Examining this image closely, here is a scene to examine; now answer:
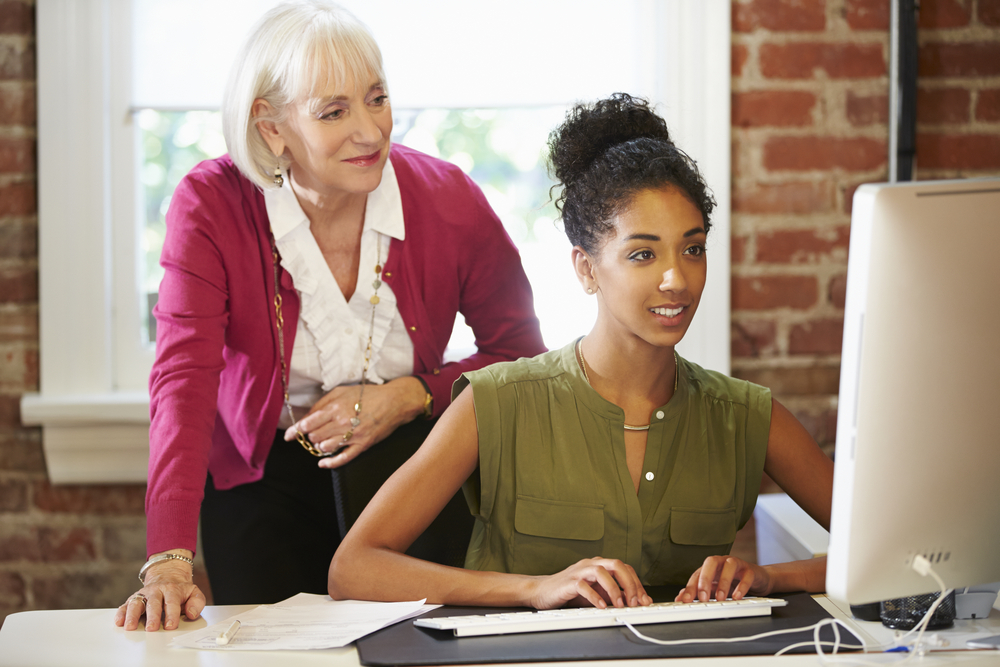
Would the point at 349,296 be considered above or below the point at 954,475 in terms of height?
above

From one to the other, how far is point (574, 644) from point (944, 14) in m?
1.61

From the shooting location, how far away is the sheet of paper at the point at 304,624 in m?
0.89

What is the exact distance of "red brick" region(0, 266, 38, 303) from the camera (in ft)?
5.95

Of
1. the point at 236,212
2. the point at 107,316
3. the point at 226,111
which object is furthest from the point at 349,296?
the point at 107,316

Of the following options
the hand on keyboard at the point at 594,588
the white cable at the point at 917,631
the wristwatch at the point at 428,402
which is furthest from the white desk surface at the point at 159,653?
the wristwatch at the point at 428,402

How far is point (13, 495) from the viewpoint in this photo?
1866 millimetres

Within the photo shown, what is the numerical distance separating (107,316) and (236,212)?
2.04ft

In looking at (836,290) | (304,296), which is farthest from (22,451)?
(836,290)

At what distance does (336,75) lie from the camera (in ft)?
4.26

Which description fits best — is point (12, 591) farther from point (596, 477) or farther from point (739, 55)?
point (739, 55)

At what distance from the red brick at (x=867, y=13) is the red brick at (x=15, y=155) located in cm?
170

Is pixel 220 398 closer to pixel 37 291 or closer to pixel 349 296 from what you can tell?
pixel 349 296

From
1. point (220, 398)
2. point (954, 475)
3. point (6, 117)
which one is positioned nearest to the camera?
point (954, 475)

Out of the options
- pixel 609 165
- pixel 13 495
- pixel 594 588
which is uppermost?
pixel 609 165
